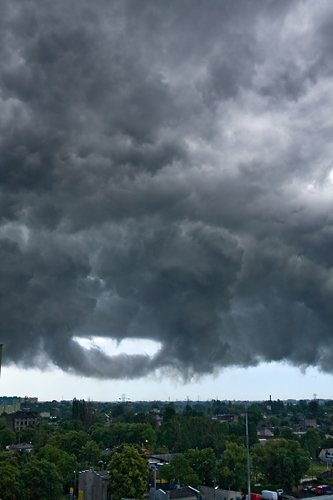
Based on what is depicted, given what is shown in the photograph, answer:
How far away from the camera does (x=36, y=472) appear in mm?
66812

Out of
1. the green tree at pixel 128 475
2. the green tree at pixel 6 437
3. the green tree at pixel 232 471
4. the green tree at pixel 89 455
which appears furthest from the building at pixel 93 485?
the green tree at pixel 6 437

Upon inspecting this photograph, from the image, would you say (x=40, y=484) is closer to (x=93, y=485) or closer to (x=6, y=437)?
(x=93, y=485)

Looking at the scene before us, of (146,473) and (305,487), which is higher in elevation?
(146,473)

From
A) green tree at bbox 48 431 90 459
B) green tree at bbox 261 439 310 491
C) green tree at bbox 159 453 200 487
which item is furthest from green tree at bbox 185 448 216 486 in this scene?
green tree at bbox 48 431 90 459

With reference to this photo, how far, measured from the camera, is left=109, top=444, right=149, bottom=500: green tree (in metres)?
68.2

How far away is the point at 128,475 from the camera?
2717 inches

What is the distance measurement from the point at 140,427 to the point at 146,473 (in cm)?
6542

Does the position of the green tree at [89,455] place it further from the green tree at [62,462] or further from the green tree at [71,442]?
the green tree at [62,462]

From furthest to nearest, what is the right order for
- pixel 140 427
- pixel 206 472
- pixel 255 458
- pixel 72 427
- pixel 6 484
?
pixel 72 427 → pixel 140 427 → pixel 255 458 → pixel 206 472 → pixel 6 484

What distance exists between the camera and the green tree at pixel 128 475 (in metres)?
68.2

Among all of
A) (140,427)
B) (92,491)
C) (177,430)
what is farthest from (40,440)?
(92,491)

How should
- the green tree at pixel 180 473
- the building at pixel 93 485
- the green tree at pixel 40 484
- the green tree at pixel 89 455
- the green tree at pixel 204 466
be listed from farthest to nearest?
1. the green tree at pixel 89 455
2. the green tree at pixel 204 466
3. the green tree at pixel 180 473
4. the building at pixel 93 485
5. the green tree at pixel 40 484

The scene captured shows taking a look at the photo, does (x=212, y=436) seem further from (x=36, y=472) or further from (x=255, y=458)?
(x=36, y=472)

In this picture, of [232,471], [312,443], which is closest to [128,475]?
[232,471]
